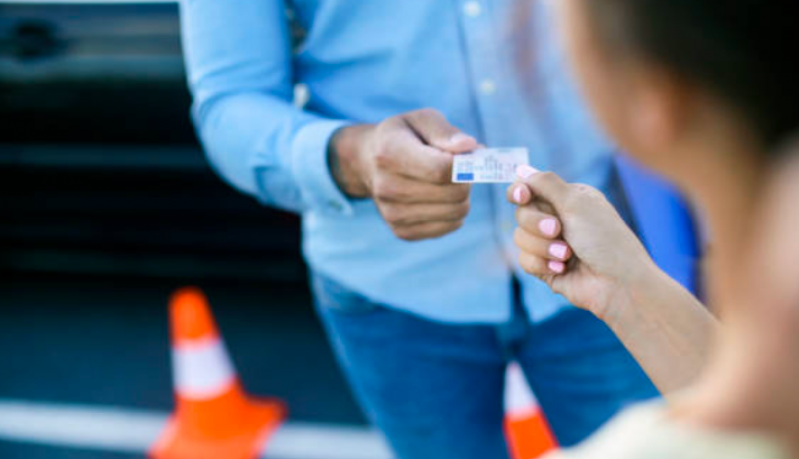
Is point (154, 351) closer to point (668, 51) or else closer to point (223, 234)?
point (223, 234)

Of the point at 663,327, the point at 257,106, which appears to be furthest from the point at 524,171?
the point at 257,106

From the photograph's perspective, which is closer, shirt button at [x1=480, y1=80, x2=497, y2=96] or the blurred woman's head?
the blurred woman's head

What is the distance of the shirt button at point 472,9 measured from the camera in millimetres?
1190

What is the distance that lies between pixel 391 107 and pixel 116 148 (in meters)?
2.00

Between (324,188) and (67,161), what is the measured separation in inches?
86.9

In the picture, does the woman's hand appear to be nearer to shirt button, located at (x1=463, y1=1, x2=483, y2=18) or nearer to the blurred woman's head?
shirt button, located at (x1=463, y1=1, x2=483, y2=18)

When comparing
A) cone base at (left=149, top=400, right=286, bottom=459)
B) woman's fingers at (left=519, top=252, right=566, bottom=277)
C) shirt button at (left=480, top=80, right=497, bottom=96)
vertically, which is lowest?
cone base at (left=149, top=400, right=286, bottom=459)

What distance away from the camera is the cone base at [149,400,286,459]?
2541mm

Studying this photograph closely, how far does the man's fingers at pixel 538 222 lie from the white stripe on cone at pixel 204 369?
1731 millimetres

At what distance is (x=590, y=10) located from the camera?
540 mm

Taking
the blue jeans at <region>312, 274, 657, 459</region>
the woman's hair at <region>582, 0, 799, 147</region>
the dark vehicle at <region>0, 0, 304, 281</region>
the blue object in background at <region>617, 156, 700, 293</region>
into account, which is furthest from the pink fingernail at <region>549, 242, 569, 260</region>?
the dark vehicle at <region>0, 0, 304, 281</region>

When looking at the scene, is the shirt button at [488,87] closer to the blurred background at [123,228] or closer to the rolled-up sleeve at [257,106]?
the rolled-up sleeve at [257,106]

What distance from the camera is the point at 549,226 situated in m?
1.00

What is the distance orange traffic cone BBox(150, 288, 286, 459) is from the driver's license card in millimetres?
1675
